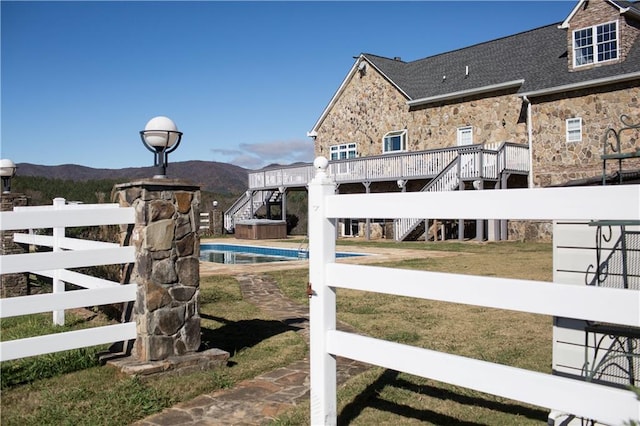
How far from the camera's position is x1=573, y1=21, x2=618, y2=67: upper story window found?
60.7 feet

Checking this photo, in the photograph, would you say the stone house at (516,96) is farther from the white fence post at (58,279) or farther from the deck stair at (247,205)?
the white fence post at (58,279)

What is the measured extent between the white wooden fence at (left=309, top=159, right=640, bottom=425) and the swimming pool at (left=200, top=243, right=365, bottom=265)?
12494mm

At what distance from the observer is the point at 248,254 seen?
19.6m

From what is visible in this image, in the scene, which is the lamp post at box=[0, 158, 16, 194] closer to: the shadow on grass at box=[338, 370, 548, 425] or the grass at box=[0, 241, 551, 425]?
the grass at box=[0, 241, 551, 425]

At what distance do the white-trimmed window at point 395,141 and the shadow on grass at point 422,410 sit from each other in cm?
2174

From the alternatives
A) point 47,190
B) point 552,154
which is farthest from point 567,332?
point 47,190

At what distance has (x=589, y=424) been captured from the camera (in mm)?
3150

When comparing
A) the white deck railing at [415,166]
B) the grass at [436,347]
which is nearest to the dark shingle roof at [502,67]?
the white deck railing at [415,166]

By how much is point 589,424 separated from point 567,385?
1.02 m

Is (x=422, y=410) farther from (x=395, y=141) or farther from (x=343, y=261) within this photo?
(x=395, y=141)

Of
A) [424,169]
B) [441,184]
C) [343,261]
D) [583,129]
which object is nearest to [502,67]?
[583,129]

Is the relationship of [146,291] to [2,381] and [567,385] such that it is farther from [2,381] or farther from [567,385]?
[567,385]

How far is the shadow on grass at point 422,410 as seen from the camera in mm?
3770

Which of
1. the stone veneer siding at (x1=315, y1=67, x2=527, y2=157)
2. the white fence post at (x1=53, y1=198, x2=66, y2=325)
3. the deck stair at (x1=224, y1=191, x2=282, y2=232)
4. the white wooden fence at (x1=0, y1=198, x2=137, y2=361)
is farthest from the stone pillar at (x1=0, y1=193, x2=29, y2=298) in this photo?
the deck stair at (x1=224, y1=191, x2=282, y2=232)
